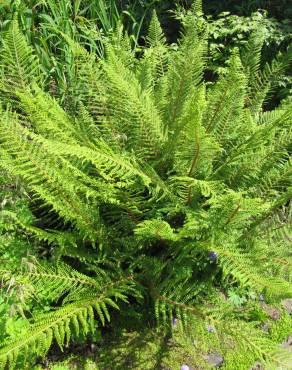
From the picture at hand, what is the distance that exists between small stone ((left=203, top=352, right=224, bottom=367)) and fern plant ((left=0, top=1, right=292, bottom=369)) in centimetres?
5

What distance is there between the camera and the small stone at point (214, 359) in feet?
6.77

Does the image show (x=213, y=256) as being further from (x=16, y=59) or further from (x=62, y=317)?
(x=16, y=59)

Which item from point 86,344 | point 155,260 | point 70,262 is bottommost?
point 86,344

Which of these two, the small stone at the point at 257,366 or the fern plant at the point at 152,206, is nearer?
the fern plant at the point at 152,206

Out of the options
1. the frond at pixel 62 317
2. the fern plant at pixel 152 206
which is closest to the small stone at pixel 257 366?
the fern plant at pixel 152 206

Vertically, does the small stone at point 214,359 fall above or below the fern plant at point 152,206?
below

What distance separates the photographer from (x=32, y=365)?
1.91m

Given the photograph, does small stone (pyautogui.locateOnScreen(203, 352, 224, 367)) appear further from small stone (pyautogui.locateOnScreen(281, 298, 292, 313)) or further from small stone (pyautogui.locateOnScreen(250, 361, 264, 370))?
small stone (pyautogui.locateOnScreen(281, 298, 292, 313))

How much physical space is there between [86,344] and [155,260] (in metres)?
0.49

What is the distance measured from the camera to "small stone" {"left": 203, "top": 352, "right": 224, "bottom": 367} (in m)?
2.06

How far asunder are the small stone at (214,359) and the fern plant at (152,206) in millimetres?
45

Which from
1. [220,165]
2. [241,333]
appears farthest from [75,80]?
[241,333]

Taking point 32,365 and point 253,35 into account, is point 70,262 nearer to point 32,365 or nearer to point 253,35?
point 32,365

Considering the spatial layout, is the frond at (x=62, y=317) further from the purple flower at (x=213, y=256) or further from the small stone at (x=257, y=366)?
the small stone at (x=257, y=366)
